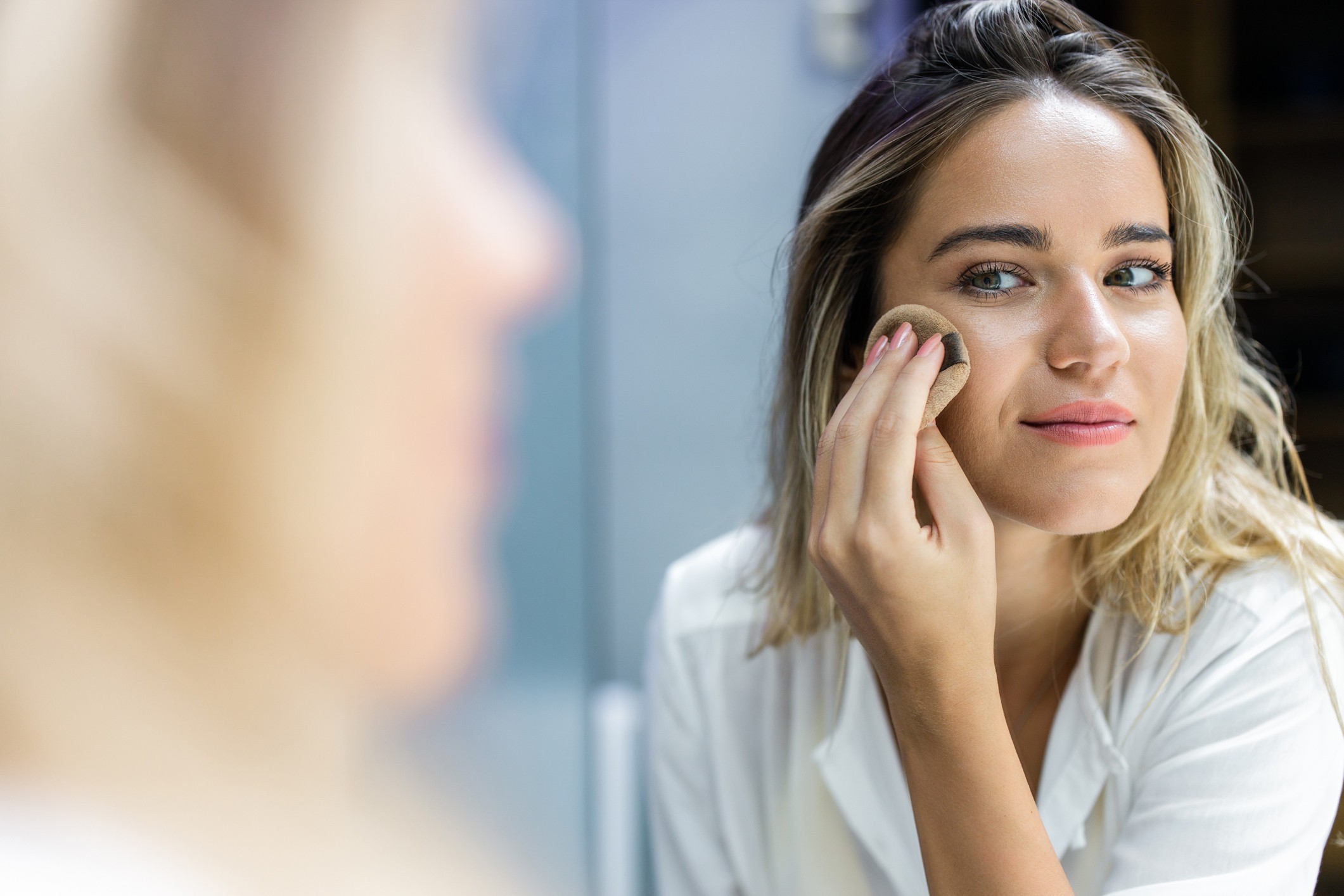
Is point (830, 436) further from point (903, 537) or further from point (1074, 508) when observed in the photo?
point (1074, 508)

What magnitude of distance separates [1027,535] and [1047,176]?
0.34 metres

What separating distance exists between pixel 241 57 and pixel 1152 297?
72cm

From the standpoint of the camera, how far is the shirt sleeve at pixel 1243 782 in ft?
2.65

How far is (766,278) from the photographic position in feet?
4.96

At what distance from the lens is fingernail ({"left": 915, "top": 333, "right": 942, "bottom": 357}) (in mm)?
816

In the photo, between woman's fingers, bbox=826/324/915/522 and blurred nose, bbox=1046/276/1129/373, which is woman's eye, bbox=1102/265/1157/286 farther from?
woman's fingers, bbox=826/324/915/522

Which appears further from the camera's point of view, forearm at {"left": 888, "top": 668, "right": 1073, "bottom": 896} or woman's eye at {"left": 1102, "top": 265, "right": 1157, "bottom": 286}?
woman's eye at {"left": 1102, "top": 265, "right": 1157, "bottom": 286}

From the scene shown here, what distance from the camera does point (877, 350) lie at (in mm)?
845

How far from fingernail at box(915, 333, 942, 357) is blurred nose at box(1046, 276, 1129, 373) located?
9 centimetres

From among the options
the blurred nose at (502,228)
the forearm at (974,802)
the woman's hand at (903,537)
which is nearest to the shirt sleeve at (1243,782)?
the forearm at (974,802)

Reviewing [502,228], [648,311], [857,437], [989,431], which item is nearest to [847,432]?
Answer: [857,437]

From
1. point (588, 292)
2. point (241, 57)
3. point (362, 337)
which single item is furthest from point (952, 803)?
point (588, 292)

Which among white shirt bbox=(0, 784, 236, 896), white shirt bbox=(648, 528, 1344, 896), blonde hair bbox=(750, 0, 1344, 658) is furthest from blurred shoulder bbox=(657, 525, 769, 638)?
white shirt bbox=(0, 784, 236, 896)

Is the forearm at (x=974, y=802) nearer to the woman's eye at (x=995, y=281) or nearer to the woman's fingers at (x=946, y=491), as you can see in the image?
the woman's fingers at (x=946, y=491)
